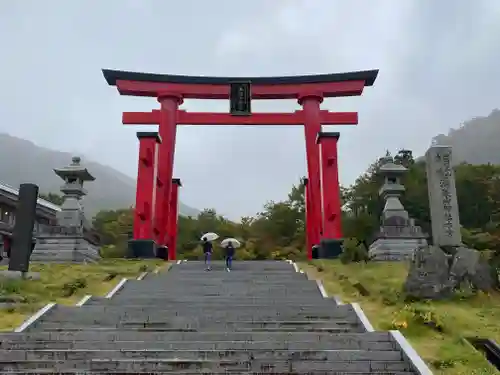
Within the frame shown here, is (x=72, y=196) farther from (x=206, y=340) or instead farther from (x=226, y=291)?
(x=206, y=340)

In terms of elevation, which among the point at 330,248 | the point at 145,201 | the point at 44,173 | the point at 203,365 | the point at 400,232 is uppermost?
the point at 44,173

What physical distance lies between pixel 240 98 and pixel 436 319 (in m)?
16.2

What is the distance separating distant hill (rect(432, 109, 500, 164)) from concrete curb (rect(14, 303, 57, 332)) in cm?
6616

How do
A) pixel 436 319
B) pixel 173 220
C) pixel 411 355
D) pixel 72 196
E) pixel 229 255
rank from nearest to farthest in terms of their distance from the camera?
pixel 411 355 → pixel 436 319 → pixel 229 255 → pixel 72 196 → pixel 173 220

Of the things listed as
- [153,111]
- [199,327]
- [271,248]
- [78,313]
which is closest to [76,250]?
[153,111]

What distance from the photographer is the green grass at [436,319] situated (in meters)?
7.54

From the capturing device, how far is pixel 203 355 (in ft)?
24.6

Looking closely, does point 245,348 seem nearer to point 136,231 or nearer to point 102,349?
point 102,349

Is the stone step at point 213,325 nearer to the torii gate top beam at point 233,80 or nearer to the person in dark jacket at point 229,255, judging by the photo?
the person in dark jacket at point 229,255

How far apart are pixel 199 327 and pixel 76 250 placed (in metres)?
12.1

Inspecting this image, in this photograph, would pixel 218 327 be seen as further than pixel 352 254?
No

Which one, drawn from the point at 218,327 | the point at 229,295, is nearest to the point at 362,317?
the point at 218,327

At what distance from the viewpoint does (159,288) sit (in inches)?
A: 520

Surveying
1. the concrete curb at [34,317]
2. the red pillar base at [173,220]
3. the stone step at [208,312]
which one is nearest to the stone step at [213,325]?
the concrete curb at [34,317]
